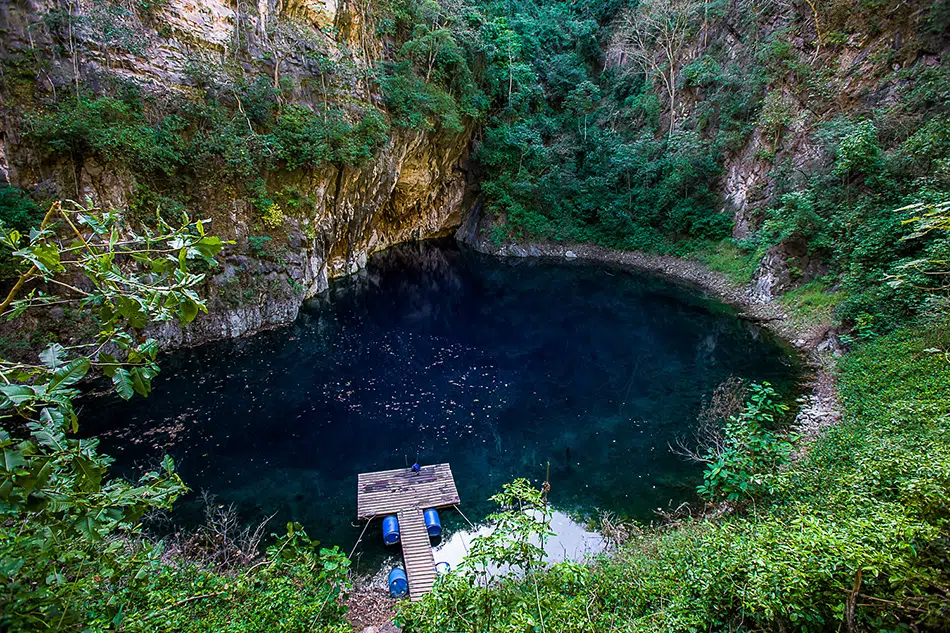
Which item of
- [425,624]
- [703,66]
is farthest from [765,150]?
[425,624]

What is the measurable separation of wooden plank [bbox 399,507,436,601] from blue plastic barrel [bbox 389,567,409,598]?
10 cm

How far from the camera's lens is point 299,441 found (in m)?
11.2

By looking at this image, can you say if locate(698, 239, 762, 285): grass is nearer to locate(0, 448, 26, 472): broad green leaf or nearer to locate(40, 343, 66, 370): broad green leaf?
locate(40, 343, 66, 370): broad green leaf

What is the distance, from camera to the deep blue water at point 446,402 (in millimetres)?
9797

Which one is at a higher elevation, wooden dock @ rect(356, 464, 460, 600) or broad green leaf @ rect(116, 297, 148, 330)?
broad green leaf @ rect(116, 297, 148, 330)

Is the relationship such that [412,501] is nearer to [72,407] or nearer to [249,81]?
[72,407]

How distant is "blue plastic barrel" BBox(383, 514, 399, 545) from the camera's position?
8.39 meters

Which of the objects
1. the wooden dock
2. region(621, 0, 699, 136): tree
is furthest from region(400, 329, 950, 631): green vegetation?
region(621, 0, 699, 136): tree

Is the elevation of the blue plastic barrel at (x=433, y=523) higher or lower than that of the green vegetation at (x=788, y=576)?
lower

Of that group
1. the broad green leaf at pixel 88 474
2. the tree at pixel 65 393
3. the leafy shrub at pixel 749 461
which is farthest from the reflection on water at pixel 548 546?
the broad green leaf at pixel 88 474

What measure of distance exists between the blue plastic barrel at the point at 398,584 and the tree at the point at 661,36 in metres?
27.4

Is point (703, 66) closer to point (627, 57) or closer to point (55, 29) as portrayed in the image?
point (627, 57)

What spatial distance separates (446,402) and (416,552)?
5.42 meters

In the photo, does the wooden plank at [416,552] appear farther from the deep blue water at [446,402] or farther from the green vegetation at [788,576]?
the green vegetation at [788,576]
